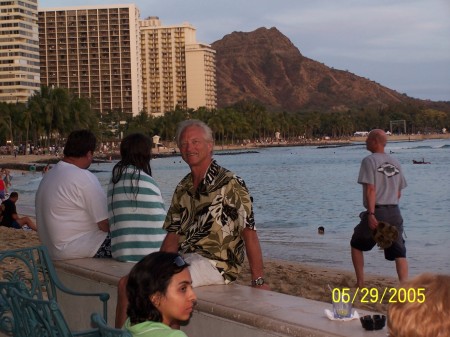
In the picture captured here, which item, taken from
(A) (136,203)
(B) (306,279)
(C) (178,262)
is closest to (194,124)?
(A) (136,203)

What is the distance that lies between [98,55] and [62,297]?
649 ft

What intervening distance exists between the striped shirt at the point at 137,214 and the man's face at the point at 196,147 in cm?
66

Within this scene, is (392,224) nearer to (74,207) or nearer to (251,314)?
(74,207)

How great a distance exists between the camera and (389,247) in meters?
6.93

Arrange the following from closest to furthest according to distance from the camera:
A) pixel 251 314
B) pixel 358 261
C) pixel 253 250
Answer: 1. pixel 251 314
2. pixel 253 250
3. pixel 358 261

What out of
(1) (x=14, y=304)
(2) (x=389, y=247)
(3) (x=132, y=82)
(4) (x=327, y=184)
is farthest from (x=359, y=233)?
(3) (x=132, y=82)

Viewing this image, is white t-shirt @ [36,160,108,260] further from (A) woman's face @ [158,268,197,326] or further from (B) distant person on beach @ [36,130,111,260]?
(A) woman's face @ [158,268,197,326]

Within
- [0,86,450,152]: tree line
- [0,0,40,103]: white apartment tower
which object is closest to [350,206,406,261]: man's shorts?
[0,86,450,152]: tree line

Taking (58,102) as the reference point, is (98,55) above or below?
above

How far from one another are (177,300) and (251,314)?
747 millimetres

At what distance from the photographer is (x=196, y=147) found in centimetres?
444

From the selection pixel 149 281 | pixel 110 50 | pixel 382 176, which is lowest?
pixel 149 281

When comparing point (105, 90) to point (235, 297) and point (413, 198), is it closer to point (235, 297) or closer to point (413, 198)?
point (413, 198)

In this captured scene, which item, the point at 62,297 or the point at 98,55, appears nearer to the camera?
the point at 62,297
